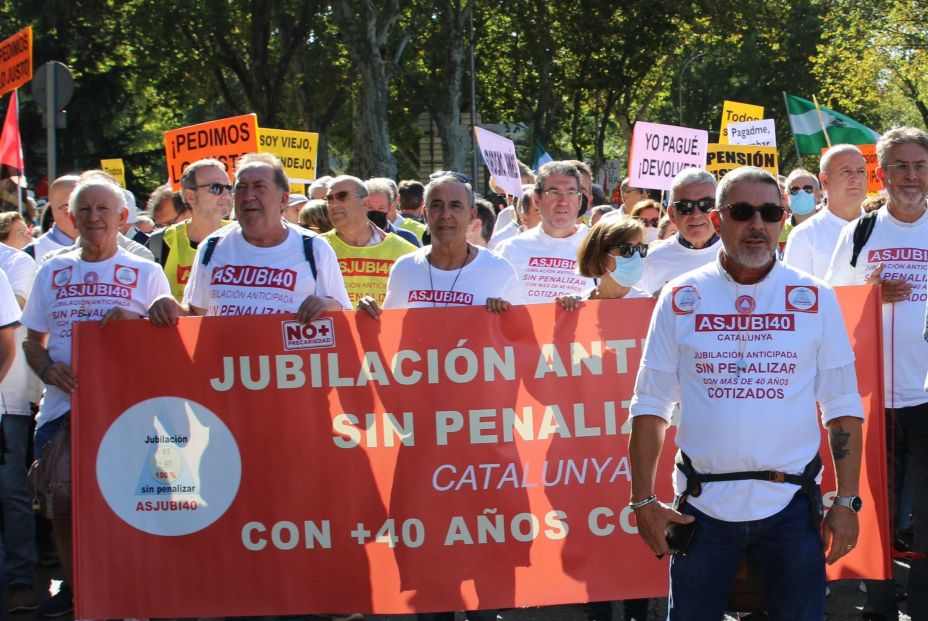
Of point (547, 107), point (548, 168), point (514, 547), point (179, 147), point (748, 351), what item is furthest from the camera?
point (547, 107)

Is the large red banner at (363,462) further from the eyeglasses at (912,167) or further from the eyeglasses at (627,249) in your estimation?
the eyeglasses at (912,167)

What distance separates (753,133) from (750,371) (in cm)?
942

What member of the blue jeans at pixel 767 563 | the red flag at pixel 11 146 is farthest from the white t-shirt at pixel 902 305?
the red flag at pixel 11 146

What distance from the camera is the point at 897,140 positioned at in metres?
5.36

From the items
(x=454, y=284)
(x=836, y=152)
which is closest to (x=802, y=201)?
(x=836, y=152)

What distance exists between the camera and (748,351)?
3574 millimetres

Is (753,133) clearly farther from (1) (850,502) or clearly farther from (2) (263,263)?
(1) (850,502)

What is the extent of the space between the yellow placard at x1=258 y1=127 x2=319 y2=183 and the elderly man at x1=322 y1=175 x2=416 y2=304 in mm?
5027

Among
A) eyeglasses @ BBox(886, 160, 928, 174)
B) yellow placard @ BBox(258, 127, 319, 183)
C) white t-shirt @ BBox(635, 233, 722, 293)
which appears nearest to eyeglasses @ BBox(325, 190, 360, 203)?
white t-shirt @ BBox(635, 233, 722, 293)

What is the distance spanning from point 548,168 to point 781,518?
356cm

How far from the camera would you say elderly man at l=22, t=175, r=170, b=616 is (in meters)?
5.40

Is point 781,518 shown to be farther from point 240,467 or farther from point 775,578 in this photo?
point 240,467

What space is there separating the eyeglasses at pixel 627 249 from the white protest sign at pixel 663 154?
15.5ft

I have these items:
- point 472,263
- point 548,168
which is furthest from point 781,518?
point 548,168
